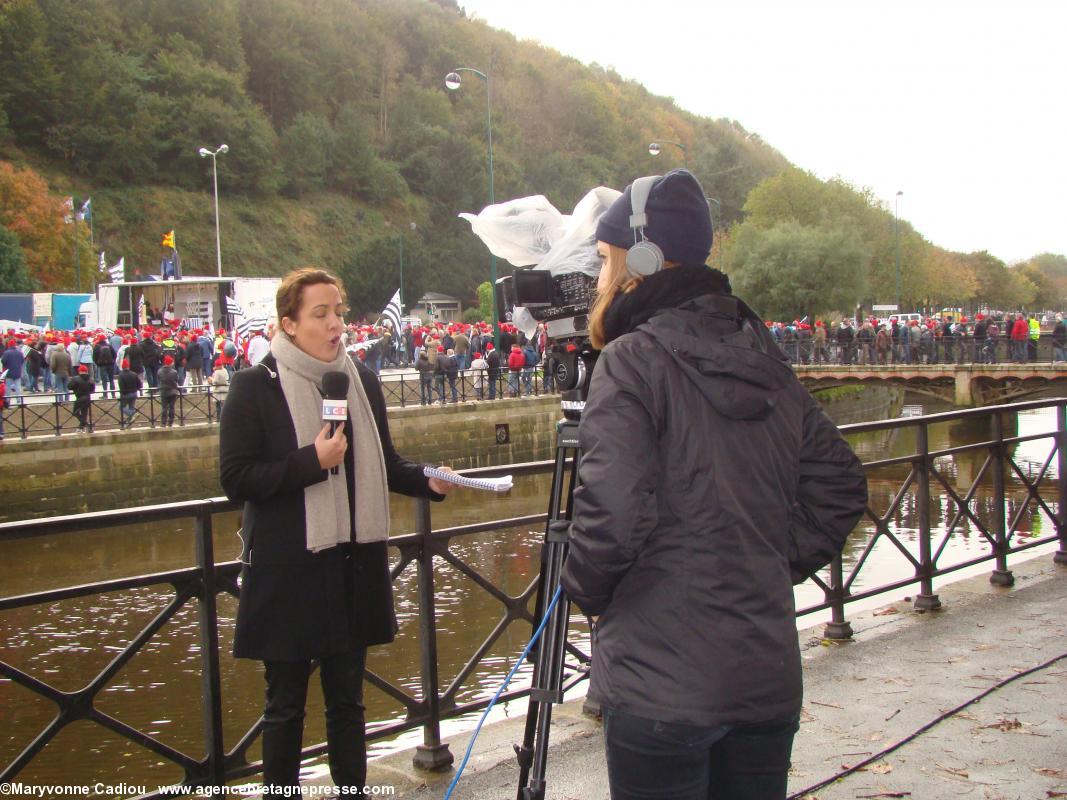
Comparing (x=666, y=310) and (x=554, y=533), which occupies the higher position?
(x=666, y=310)

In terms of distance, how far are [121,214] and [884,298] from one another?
5521 cm

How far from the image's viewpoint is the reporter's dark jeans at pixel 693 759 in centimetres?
180

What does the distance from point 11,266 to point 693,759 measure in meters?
52.5

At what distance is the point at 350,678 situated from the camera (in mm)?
2830

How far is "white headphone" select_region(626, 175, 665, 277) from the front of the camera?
1942mm

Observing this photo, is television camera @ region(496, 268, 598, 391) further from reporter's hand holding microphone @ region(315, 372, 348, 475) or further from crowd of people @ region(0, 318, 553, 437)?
crowd of people @ region(0, 318, 553, 437)

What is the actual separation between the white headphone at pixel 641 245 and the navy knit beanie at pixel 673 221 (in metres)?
0.01

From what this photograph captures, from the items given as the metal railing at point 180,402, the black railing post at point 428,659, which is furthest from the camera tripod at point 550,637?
the metal railing at point 180,402

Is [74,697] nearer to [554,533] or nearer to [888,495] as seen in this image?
[554,533]

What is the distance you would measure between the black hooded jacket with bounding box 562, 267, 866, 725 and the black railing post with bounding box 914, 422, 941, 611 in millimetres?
3998

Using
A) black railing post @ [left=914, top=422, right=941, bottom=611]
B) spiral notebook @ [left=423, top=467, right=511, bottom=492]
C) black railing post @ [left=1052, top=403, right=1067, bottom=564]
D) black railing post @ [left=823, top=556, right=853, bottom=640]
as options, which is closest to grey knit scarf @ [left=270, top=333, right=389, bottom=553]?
spiral notebook @ [left=423, top=467, right=511, bottom=492]

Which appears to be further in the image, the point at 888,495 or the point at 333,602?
the point at 888,495

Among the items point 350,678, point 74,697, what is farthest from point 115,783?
point 350,678

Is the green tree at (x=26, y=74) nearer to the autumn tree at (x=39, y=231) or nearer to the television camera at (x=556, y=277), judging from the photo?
the autumn tree at (x=39, y=231)
